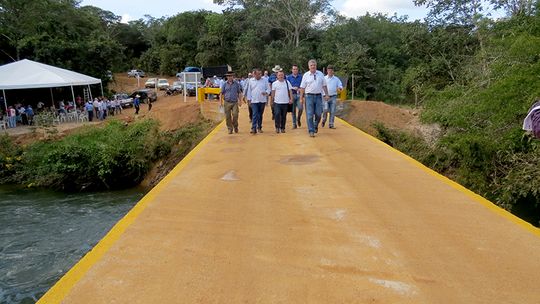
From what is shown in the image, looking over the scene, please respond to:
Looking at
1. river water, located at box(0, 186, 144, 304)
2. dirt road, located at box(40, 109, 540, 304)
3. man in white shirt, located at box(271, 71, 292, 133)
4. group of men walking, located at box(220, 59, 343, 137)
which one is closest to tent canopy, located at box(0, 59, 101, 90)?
river water, located at box(0, 186, 144, 304)

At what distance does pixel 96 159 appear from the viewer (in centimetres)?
1988

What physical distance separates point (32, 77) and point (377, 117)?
62.1 feet

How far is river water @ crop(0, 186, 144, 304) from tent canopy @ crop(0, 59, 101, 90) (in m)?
Answer: 7.12

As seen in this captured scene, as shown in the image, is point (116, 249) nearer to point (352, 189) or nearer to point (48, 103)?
point (352, 189)

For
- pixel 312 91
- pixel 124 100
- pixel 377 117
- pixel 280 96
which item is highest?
pixel 312 91

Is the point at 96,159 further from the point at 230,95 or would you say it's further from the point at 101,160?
the point at 230,95

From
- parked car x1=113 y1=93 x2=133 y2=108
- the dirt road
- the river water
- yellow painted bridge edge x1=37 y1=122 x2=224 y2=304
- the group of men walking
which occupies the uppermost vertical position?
the group of men walking

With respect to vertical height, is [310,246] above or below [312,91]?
below

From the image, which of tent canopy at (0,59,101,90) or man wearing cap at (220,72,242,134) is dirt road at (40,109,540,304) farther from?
tent canopy at (0,59,101,90)

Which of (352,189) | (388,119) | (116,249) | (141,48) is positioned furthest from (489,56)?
(141,48)

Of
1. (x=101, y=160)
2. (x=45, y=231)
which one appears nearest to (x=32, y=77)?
(x=101, y=160)

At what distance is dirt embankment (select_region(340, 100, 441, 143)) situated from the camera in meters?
16.9

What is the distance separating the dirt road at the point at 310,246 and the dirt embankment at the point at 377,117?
10.1 metres

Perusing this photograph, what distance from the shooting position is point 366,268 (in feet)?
12.9
